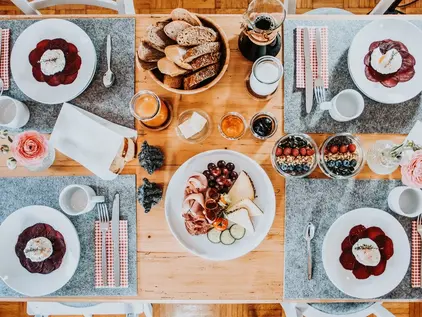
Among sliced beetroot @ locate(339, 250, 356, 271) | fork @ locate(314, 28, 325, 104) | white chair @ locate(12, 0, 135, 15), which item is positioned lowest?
sliced beetroot @ locate(339, 250, 356, 271)

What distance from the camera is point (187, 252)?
51.9 inches

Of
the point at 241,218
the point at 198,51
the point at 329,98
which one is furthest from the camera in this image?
the point at 329,98

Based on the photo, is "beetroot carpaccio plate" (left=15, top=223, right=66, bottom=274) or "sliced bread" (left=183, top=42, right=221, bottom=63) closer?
"sliced bread" (left=183, top=42, right=221, bottom=63)

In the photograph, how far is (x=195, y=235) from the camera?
1291mm

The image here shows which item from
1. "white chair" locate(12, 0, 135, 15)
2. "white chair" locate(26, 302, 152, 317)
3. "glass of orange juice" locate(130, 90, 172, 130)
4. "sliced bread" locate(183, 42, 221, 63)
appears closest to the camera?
"sliced bread" locate(183, 42, 221, 63)

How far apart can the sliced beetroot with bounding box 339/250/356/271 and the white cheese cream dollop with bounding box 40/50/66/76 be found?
110cm

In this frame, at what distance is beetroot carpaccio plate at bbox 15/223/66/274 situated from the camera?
129cm

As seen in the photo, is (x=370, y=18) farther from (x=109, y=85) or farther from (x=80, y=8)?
(x=80, y=8)

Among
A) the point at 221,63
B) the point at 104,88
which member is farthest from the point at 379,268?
the point at 104,88

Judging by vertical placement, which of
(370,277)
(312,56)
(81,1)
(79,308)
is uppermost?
(81,1)

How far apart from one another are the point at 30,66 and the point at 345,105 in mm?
1050

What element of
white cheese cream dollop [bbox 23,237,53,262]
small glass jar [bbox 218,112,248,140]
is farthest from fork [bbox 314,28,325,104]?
white cheese cream dollop [bbox 23,237,53,262]

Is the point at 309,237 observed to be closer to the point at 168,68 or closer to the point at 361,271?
the point at 361,271

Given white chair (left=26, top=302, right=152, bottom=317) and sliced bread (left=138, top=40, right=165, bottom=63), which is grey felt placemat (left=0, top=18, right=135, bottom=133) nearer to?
sliced bread (left=138, top=40, right=165, bottom=63)
